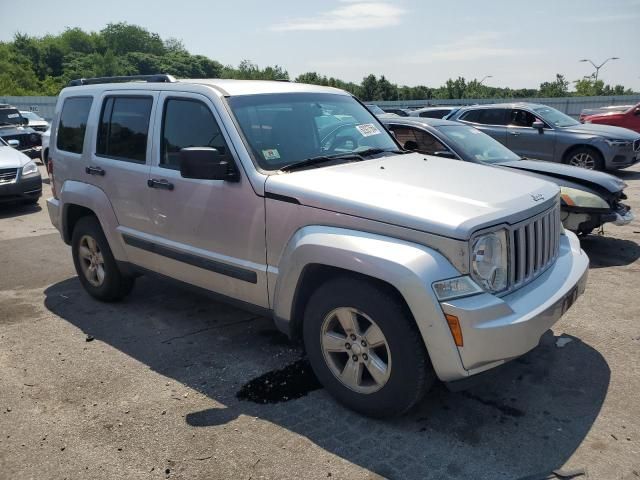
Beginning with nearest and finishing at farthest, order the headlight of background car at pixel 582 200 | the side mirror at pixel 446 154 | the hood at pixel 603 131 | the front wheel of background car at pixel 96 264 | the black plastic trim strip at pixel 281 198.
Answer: the black plastic trim strip at pixel 281 198, the front wheel of background car at pixel 96 264, the headlight of background car at pixel 582 200, the side mirror at pixel 446 154, the hood at pixel 603 131

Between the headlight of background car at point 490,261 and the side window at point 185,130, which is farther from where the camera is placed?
the side window at point 185,130

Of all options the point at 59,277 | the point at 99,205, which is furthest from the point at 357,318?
the point at 59,277

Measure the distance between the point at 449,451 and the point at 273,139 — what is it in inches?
88.3

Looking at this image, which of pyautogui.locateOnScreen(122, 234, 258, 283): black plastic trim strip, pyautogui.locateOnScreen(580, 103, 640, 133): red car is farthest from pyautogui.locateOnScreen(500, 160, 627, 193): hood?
pyautogui.locateOnScreen(580, 103, 640, 133): red car

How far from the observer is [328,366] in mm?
3312

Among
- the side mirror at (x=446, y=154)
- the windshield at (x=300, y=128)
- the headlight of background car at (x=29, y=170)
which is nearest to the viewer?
the windshield at (x=300, y=128)

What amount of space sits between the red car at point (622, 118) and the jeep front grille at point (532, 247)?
1494 cm

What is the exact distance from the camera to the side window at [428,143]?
7.03m

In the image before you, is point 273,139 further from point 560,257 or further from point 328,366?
point 560,257

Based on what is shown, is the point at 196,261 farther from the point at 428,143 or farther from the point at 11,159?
the point at 11,159

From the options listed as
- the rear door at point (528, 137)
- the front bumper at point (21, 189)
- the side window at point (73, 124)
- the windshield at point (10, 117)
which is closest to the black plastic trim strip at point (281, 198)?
the side window at point (73, 124)

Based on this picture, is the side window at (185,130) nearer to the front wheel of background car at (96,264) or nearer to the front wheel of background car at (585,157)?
the front wheel of background car at (96,264)

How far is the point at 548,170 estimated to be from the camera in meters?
6.85

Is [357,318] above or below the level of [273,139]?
below
